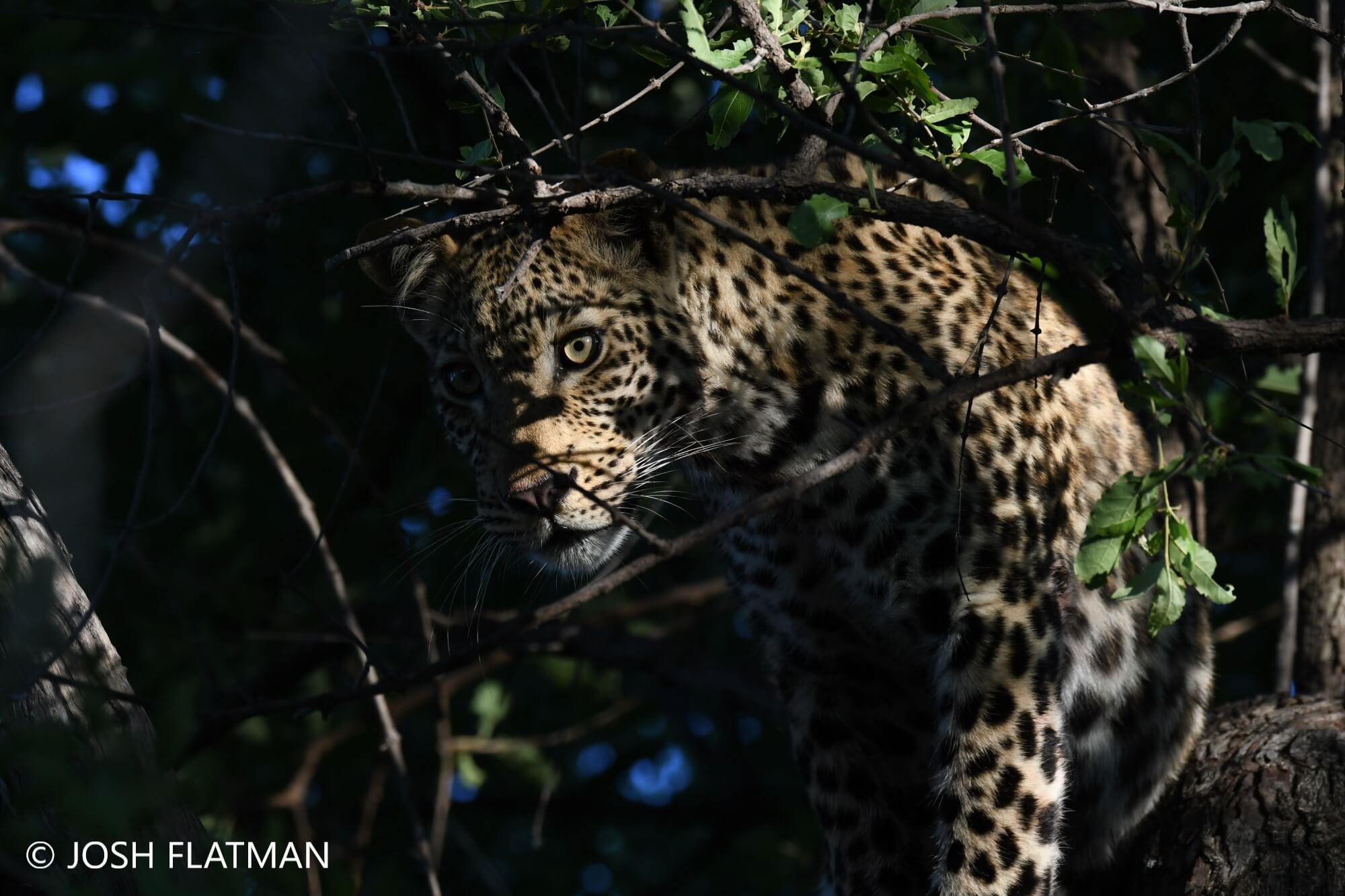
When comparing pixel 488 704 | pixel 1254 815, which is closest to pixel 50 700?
pixel 1254 815

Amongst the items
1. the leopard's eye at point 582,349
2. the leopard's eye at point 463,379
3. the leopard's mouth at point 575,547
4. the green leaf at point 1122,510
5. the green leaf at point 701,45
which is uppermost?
the green leaf at point 701,45

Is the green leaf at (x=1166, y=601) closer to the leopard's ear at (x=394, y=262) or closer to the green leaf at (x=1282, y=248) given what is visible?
the green leaf at (x=1282, y=248)

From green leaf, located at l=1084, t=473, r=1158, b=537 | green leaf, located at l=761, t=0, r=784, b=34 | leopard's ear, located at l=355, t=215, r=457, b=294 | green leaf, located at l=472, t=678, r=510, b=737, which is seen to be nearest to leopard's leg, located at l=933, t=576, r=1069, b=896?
green leaf, located at l=1084, t=473, r=1158, b=537

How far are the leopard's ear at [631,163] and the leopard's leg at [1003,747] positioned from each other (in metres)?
1.51

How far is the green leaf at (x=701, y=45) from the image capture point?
2998mm

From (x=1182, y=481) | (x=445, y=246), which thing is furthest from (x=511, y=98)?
(x=1182, y=481)

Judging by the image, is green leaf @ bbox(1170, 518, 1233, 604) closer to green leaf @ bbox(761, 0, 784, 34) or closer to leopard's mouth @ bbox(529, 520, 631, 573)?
green leaf @ bbox(761, 0, 784, 34)

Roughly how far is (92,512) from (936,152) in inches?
116

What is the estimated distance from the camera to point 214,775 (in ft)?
6.97

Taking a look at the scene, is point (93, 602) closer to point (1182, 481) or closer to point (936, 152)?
point (936, 152)

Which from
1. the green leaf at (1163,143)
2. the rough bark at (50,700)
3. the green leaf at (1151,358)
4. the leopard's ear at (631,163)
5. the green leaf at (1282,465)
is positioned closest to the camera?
the rough bark at (50,700)

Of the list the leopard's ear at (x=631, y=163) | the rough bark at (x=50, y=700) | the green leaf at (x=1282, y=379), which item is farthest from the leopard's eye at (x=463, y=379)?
the green leaf at (x=1282, y=379)

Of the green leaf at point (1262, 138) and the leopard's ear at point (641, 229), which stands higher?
the green leaf at point (1262, 138)

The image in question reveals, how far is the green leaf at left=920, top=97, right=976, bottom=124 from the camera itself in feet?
10.2
